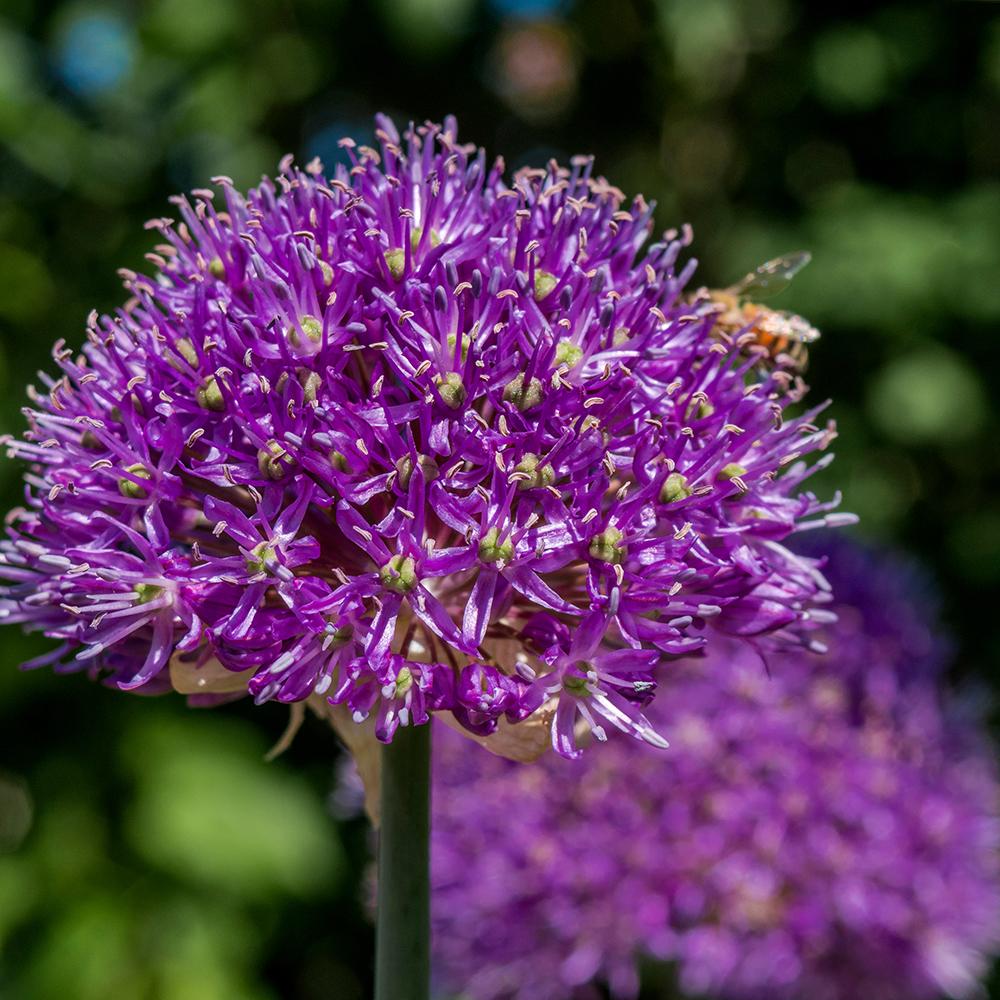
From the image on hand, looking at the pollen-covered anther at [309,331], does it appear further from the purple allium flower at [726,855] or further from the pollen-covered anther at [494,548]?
the purple allium flower at [726,855]

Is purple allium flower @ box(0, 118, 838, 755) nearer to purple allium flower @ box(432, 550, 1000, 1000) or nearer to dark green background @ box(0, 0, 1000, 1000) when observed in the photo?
purple allium flower @ box(432, 550, 1000, 1000)

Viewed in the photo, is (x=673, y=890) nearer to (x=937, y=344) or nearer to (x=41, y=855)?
(x=41, y=855)

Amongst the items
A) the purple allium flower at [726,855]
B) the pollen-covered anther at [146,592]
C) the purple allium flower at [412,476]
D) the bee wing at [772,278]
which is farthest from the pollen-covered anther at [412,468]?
the purple allium flower at [726,855]

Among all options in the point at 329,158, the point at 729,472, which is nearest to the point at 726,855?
the point at 729,472

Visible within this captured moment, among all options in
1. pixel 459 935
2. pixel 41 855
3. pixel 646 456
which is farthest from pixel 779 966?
pixel 41 855

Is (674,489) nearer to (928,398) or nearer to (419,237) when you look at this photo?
(419,237)

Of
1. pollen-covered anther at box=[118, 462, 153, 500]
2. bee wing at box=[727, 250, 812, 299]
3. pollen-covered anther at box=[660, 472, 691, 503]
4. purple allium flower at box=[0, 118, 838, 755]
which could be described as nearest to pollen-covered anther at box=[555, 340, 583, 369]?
purple allium flower at box=[0, 118, 838, 755]

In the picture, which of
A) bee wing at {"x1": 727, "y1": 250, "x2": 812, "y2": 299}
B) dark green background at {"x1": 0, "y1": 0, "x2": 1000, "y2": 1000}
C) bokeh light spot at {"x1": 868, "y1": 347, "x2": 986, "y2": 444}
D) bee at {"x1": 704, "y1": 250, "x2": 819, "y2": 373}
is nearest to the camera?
bee at {"x1": 704, "y1": 250, "x2": 819, "y2": 373}

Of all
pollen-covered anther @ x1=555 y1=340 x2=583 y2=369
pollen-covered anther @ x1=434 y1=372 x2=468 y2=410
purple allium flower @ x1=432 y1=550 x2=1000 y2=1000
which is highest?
pollen-covered anther @ x1=555 y1=340 x2=583 y2=369
